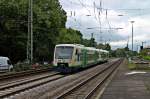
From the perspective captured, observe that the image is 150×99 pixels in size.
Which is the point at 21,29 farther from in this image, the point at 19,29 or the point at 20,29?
the point at 19,29

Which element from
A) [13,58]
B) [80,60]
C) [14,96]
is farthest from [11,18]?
[14,96]

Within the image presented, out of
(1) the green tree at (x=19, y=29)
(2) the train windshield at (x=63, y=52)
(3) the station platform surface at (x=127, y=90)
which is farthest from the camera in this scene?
(1) the green tree at (x=19, y=29)

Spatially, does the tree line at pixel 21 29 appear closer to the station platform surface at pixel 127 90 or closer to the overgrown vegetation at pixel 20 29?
the overgrown vegetation at pixel 20 29

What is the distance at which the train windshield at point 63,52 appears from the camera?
4312cm

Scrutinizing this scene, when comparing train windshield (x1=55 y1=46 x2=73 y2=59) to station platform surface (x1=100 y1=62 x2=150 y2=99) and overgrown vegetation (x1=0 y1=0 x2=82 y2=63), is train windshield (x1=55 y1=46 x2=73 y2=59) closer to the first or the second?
station platform surface (x1=100 y1=62 x2=150 y2=99)

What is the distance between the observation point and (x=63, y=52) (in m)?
43.4

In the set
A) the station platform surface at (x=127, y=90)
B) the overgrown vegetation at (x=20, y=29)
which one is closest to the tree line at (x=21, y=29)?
the overgrown vegetation at (x=20, y=29)

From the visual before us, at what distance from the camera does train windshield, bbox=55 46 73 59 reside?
→ 43125 millimetres

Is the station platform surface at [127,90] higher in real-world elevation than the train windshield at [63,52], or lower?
lower

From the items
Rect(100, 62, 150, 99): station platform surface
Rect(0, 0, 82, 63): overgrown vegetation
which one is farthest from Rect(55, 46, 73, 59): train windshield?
Rect(0, 0, 82, 63): overgrown vegetation

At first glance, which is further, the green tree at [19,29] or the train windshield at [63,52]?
the green tree at [19,29]

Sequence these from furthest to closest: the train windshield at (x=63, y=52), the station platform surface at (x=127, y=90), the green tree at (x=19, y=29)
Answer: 1. the green tree at (x=19, y=29)
2. the train windshield at (x=63, y=52)
3. the station platform surface at (x=127, y=90)

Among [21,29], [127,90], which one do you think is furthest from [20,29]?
[127,90]

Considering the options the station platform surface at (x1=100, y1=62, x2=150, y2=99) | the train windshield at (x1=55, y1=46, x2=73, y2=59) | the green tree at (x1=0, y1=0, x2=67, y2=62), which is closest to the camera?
the station platform surface at (x1=100, y1=62, x2=150, y2=99)
